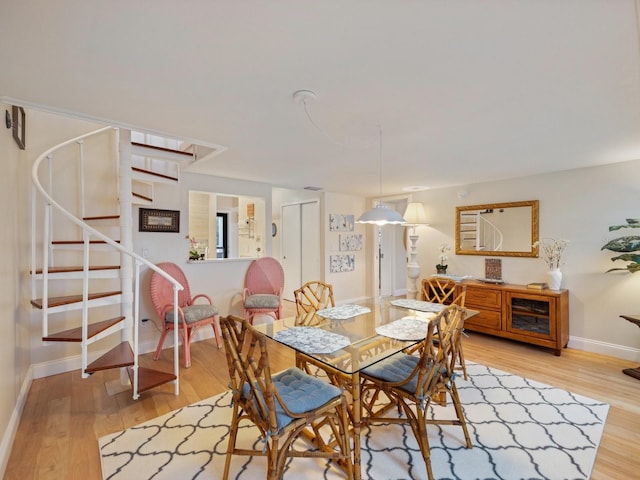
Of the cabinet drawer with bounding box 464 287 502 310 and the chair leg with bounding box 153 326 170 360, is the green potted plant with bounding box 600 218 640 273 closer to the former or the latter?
the cabinet drawer with bounding box 464 287 502 310

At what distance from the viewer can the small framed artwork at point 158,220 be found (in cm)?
341

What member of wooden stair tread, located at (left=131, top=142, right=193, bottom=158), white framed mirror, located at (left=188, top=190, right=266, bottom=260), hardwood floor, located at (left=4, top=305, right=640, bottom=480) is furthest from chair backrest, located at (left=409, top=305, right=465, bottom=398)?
white framed mirror, located at (left=188, top=190, right=266, bottom=260)

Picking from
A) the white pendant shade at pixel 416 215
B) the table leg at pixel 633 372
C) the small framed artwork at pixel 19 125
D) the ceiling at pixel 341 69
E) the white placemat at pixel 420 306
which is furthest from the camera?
the white pendant shade at pixel 416 215

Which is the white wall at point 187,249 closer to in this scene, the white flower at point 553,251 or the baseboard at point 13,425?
the baseboard at point 13,425

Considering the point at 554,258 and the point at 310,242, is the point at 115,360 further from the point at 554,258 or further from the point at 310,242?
the point at 554,258

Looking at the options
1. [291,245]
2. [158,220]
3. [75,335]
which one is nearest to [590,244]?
[291,245]

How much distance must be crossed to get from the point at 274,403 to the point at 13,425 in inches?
80.1

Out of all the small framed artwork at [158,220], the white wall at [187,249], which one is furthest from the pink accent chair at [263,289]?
the small framed artwork at [158,220]

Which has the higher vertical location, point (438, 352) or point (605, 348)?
point (438, 352)

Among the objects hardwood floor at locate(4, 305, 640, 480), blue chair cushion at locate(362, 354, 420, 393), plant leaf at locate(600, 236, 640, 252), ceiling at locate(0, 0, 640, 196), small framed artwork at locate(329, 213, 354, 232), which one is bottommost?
hardwood floor at locate(4, 305, 640, 480)

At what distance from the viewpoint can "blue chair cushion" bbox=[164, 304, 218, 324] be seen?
311cm

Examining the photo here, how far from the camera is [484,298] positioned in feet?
12.4

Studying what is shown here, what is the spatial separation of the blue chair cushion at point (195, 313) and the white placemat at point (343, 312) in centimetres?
144

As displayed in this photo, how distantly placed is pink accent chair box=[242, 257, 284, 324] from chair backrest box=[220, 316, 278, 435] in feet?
7.34
